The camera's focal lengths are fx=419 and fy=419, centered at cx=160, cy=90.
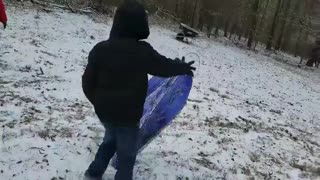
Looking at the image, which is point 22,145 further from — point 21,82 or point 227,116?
point 227,116

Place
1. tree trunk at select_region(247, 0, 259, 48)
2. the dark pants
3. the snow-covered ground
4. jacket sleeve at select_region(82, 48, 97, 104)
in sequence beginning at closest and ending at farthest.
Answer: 1. jacket sleeve at select_region(82, 48, 97, 104)
2. the dark pants
3. the snow-covered ground
4. tree trunk at select_region(247, 0, 259, 48)

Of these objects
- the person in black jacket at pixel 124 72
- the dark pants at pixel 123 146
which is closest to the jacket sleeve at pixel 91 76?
the person in black jacket at pixel 124 72

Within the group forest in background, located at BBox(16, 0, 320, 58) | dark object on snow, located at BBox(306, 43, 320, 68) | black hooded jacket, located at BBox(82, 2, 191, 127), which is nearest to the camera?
black hooded jacket, located at BBox(82, 2, 191, 127)

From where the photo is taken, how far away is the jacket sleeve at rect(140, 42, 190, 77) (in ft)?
13.3

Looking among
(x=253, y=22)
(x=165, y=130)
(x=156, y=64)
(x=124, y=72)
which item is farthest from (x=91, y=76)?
(x=253, y=22)

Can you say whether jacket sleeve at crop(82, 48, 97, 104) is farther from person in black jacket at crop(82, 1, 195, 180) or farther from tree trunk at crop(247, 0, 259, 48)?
tree trunk at crop(247, 0, 259, 48)

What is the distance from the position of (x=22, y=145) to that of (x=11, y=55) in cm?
591

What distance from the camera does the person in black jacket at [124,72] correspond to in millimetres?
4016

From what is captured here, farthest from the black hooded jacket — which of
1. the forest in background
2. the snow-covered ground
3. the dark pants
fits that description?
the forest in background

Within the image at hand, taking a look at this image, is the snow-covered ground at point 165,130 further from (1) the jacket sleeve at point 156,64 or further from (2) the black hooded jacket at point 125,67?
(1) the jacket sleeve at point 156,64

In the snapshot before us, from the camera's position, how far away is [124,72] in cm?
407

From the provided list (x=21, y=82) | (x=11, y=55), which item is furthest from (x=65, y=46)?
(x=21, y=82)

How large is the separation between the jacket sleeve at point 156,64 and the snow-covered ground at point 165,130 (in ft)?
5.71

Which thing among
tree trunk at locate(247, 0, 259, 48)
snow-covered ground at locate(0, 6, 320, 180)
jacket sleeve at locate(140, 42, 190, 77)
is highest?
jacket sleeve at locate(140, 42, 190, 77)
